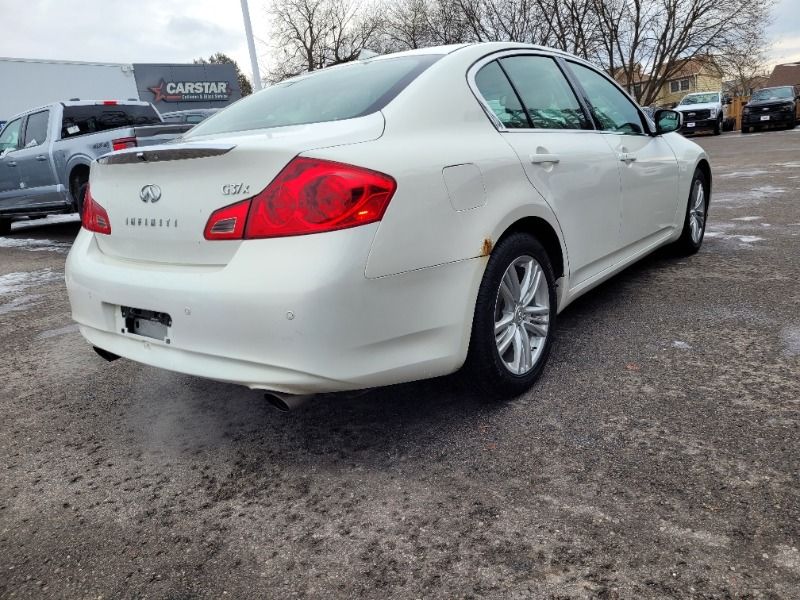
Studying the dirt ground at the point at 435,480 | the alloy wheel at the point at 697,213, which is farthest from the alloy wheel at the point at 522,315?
the alloy wheel at the point at 697,213

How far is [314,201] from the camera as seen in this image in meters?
2.07

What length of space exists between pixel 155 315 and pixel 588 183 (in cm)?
217

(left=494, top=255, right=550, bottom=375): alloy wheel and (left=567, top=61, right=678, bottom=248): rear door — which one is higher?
(left=567, top=61, right=678, bottom=248): rear door

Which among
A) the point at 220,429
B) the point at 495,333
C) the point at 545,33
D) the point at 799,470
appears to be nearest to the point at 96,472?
the point at 220,429

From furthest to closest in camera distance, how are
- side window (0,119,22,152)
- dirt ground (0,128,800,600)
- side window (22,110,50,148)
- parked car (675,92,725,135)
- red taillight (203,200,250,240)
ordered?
parked car (675,92,725,135) → side window (0,119,22,152) → side window (22,110,50,148) → red taillight (203,200,250,240) → dirt ground (0,128,800,600)

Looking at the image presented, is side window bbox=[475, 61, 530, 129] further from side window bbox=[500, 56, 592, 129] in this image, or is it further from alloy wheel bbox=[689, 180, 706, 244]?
alloy wheel bbox=[689, 180, 706, 244]

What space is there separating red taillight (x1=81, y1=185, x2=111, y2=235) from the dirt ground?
2.84 ft

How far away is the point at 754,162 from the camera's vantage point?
13664 millimetres

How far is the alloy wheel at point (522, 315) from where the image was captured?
2707 millimetres

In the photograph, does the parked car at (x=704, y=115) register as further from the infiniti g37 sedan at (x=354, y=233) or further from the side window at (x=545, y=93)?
the infiniti g37 sedan at (x=354, y=233)

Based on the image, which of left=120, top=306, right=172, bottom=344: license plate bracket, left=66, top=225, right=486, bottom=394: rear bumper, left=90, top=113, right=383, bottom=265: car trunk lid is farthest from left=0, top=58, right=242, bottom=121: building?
left=66, top=225, right=486, bottom=394: rear bumper

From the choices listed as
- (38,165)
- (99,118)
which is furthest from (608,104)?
(38,165)

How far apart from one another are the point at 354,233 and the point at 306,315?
302 mm

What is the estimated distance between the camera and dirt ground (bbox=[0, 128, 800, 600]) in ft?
5.80
